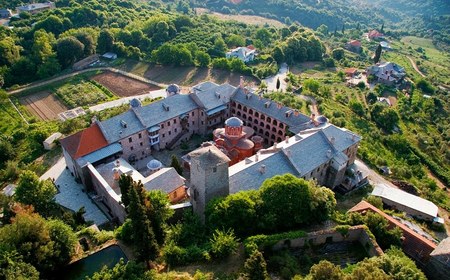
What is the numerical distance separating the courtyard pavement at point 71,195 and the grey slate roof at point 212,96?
1116 inches

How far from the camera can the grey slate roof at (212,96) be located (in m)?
75.0

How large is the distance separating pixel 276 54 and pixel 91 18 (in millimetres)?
68924

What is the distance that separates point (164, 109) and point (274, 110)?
21669mm

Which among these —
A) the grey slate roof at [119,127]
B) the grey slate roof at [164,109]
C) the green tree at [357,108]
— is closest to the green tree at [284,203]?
the grey slate roof at [119,127]

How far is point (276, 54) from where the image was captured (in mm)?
125125

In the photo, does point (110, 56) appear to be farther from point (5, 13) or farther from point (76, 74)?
point (5, 13)

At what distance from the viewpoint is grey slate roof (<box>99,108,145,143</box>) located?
6312 cm

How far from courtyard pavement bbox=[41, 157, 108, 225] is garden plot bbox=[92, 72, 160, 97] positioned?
3637 centimetres

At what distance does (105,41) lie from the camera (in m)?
119

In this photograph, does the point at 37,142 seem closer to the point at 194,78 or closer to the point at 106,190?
the point at 106,190

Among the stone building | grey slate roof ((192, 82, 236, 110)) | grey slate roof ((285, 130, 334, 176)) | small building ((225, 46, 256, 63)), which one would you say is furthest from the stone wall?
small building ((225, 46, 256, 63))

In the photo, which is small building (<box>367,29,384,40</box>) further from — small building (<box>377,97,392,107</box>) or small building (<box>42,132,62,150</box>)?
small building (<box>42,132,62,150</box>)

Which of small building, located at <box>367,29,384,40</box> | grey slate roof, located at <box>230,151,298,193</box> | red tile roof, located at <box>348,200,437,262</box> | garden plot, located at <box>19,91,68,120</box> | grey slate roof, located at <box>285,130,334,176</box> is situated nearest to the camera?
red tile roof, located at <box>348,200,437,262</box>

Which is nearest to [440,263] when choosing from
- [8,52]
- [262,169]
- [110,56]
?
[262,169]
